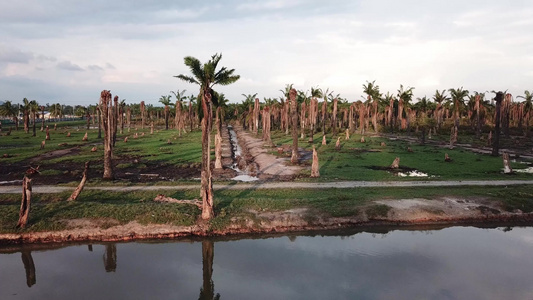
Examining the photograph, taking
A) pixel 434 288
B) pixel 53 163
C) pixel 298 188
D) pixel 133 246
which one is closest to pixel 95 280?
pixel 133 246

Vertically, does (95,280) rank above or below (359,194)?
below

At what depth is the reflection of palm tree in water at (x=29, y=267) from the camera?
48.7 feet

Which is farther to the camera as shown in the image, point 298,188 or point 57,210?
point 298,188

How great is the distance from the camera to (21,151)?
151 ft

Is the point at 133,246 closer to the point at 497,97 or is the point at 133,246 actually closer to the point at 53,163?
the point at 53,163

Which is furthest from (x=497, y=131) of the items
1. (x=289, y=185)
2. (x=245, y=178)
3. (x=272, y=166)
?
(x=245, y=178)

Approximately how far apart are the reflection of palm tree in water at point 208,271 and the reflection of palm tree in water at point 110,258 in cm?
404

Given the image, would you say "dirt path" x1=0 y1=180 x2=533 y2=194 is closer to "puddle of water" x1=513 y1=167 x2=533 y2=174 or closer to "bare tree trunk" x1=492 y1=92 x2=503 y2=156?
"puddle of water" x1=513 y1=167 x2=533 y2=174

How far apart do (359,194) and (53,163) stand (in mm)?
31835

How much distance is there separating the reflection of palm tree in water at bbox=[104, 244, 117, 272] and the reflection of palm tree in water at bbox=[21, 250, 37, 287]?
2817mm

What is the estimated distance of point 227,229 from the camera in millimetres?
20016

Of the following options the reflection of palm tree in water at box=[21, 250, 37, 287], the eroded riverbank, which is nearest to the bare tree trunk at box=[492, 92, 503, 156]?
the eroded riverbank

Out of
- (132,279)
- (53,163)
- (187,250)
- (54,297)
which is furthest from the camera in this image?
(53,163)

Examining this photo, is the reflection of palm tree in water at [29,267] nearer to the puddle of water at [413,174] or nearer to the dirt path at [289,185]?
the dirt path at [289,185]
